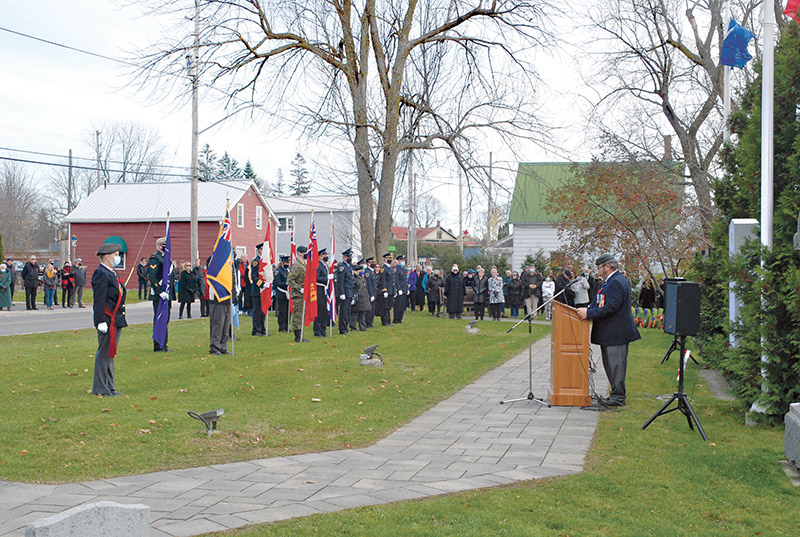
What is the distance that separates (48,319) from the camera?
79.6ft

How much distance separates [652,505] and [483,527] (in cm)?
Result: 154

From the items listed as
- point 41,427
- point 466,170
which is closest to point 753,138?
point 41,427

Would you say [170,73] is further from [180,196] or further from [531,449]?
[180,196]

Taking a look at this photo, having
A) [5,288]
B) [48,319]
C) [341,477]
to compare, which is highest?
[5,288]

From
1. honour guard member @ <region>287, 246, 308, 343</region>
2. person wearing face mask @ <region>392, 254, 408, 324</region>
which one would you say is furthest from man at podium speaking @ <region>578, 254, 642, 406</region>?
person wearing face mask @ <region>392, 254, 408, 324</region>

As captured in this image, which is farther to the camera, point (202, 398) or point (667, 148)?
point (667, 148)

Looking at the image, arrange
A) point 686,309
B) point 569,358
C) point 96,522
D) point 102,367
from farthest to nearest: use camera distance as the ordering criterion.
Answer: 1. point 102,367
2. point 569,358
3. point 686,309
4. point 96,522

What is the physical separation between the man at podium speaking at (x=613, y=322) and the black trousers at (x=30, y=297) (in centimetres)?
2524

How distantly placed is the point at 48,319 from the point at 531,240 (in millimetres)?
26403

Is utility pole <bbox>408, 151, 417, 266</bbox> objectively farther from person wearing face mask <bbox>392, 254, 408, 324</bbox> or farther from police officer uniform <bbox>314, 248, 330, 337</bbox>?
police officer uniform <bbox>314, 248, 330, 337</bbox>

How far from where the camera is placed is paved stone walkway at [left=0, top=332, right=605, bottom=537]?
5.43m

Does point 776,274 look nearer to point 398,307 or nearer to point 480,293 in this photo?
point 398,307

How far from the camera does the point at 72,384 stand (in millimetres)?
10992

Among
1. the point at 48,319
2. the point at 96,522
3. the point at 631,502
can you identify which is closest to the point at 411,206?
the point at 48,319
